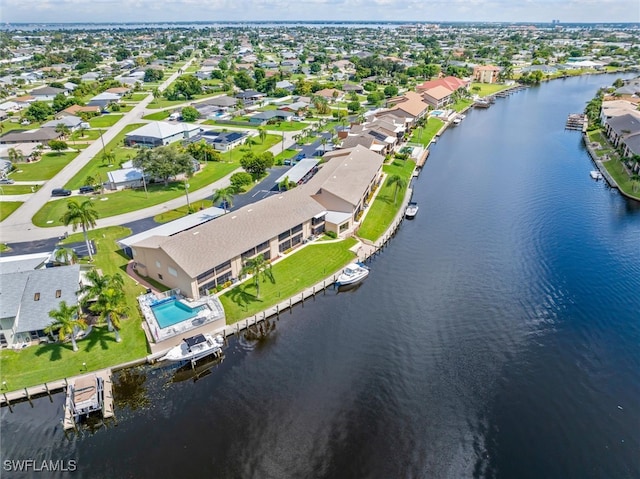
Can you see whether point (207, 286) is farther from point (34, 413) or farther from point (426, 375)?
point (426, 375)

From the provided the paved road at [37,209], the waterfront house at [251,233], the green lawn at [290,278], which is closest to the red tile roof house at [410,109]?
the waterfront house at [251,233]

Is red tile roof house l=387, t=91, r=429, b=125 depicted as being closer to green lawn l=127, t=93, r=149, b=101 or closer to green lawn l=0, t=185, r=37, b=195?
green lawn l=0, t=185, r=37, b=195

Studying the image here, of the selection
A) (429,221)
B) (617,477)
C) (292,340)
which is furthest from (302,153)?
(617,477)

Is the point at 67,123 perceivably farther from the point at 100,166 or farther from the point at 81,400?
the point at 81,400

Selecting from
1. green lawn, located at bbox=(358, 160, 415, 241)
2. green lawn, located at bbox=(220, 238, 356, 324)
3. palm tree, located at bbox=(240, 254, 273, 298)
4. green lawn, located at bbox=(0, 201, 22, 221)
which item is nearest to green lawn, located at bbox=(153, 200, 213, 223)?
palm tree, located at bbox=(240, 254, 273, 298)

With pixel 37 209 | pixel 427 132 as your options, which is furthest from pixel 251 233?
pixel 427 132

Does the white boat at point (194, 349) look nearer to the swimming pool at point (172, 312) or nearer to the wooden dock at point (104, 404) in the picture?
the swimming pool at point (172, 312)
